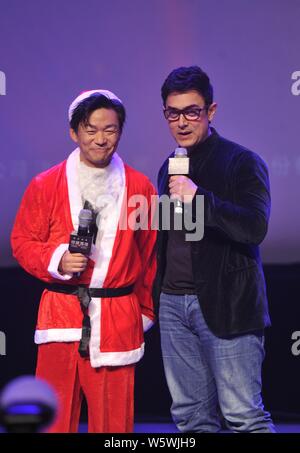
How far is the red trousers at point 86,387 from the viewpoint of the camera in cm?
241

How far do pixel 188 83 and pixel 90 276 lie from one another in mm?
680

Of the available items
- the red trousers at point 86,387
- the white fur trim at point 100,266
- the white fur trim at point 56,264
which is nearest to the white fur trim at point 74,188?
the white fur trim at point 100,266

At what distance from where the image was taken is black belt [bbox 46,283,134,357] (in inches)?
94.0

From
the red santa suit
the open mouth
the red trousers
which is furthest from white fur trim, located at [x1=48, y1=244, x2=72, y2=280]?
the open mouth

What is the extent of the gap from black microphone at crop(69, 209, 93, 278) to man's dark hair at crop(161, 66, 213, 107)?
1.63 feet

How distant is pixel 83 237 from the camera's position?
7.44 ft

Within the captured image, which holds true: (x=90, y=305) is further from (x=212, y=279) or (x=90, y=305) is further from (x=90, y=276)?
(x=212, y=279)

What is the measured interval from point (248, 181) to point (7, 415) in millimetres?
1417

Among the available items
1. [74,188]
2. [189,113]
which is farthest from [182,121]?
[74,188]

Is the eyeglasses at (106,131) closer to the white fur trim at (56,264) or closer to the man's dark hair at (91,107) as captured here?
the man's dark hair at (91,107)

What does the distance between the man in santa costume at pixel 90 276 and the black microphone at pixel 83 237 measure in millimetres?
88

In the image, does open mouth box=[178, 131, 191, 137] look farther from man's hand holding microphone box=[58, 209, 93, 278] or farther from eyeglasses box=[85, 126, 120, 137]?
man's hand holding microphone box=[58, 209, 93, 278]

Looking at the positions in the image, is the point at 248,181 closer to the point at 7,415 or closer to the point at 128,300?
the point at 128,300
